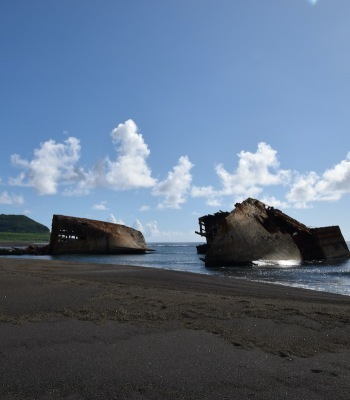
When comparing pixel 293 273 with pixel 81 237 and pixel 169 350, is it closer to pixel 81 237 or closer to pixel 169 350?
pixel 169 350

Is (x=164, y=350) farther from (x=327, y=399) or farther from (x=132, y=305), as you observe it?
(x=132, y=305)

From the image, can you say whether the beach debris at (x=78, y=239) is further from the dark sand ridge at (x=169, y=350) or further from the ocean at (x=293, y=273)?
the dark sand ridge at (x=169, y=350)

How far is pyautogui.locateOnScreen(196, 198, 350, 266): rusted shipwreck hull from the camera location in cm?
2081

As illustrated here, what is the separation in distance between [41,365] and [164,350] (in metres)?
1.13

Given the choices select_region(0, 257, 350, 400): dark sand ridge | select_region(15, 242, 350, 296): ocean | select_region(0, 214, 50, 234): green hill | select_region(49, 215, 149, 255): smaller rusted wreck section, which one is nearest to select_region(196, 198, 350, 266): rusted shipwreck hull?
select_region(15, 242, 350, 296): ocean

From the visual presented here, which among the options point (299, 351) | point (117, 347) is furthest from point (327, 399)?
point (117, 347)

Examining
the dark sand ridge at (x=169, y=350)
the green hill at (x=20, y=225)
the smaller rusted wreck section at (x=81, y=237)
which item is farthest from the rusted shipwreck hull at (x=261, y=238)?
the green hill at (x=20, y=225)

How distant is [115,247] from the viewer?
130 ft

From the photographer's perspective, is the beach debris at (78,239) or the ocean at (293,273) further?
the beach debris at (78,239)

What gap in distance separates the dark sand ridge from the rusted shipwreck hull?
14902 millimetres

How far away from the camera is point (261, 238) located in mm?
21828

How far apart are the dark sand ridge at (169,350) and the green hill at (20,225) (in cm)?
17844

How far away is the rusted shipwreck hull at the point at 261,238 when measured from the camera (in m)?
20.8

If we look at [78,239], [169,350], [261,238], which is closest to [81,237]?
[78,239]
